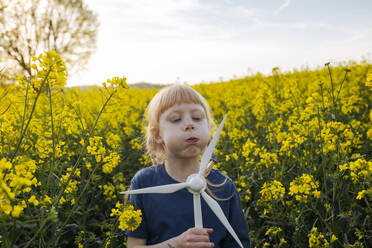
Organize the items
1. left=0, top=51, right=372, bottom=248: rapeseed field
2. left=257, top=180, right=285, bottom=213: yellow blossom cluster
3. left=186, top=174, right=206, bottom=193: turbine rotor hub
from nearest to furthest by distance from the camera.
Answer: left=186, top=174, right=206, bottom=193: turbine rotor hub → left=0, top=51, right=372, bottom=248: rapeseed field → left=257, top=180, right=285, bottom=213: yellow blossom cluster

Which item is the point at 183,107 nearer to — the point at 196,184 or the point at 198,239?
the point at 196,184

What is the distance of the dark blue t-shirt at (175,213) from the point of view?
228 centimetres

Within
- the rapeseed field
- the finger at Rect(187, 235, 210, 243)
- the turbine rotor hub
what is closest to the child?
the rapeseed field

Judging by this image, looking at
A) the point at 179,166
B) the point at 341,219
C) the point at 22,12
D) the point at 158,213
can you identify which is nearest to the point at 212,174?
the point at 179,166

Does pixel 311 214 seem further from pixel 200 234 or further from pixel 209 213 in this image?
pixel 200 234

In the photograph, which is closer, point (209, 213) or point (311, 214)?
point (209, 213)

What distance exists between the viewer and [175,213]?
2.28m

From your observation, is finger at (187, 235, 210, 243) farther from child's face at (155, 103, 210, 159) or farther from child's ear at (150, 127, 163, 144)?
child's ear at (150, 127, 163, 144)

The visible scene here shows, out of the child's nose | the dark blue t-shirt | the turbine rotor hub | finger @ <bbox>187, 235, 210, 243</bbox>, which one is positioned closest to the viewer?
the turbine rotor hub

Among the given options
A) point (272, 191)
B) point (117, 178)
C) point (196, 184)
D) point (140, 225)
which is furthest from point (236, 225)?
point (117, 178)

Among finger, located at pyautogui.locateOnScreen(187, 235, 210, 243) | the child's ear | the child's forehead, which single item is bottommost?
finger, located at pyautogui.locateOnScreen(187, 235, 210, 243)

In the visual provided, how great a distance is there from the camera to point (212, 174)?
2541 mm

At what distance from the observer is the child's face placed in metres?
2.16

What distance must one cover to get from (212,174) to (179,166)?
12.0 inches
